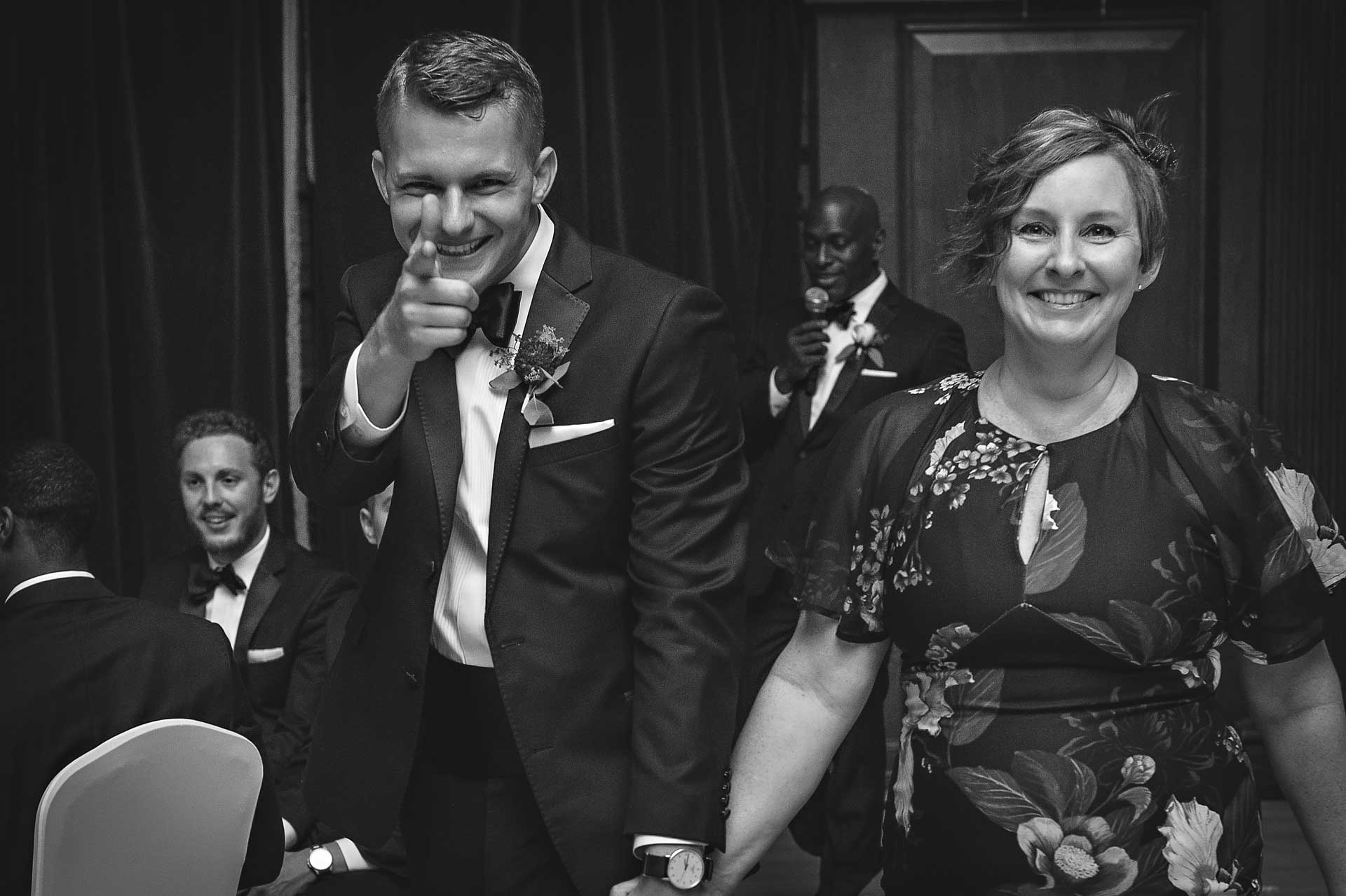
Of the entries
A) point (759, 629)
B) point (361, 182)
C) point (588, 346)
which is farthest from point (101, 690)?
point (361, 182)

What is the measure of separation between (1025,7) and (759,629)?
80.3 inches

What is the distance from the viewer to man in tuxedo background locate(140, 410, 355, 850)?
3367 mm

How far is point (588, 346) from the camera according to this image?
6.41 ft

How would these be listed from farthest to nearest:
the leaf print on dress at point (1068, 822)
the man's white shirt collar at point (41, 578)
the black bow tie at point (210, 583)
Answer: the black bow tie at point (210, 583)
the man's white shirt collar at point (41, 578)
the leaf print on dress at point (1068, 822)

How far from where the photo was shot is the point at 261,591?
3.53 meters

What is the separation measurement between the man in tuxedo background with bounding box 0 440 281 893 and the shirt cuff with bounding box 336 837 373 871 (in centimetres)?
63

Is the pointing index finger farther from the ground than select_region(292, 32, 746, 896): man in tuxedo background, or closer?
farther from the ground

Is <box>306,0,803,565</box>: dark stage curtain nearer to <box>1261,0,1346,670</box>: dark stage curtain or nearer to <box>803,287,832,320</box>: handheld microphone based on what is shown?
<box>803,287,832,320</box>: handheld microphone

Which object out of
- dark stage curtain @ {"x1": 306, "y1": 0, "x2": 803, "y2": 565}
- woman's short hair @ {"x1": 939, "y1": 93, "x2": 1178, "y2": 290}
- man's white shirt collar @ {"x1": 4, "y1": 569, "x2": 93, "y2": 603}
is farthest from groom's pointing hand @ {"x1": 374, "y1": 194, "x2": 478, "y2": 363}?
dark stage curtain @ {"x1": 306, "y1": 0, "x2": 803, "y2": 565}

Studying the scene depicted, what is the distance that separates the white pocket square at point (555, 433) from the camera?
6.26ft

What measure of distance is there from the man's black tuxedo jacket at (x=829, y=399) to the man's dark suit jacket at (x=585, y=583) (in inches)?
76.2

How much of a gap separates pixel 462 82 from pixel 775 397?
2281 mm

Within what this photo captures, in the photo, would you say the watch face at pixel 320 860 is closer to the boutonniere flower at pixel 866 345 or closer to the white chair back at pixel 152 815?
the white chair back at pixel 152 815

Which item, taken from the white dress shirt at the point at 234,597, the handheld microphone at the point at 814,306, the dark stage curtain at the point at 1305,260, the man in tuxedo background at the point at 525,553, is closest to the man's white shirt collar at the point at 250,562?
the white dress shirt at the point at 234,597
